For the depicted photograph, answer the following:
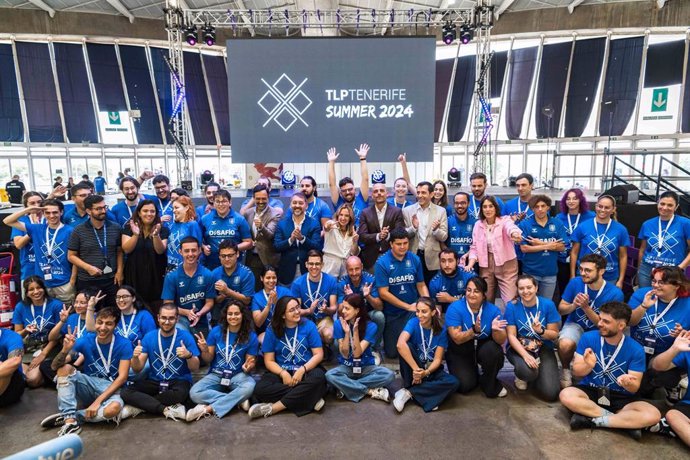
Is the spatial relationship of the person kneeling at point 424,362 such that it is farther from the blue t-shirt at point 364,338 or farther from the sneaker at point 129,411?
the sneaker at point 129,411

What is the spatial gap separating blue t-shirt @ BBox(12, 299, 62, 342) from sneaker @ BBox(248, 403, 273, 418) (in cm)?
213

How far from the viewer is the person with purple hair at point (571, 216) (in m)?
4.10

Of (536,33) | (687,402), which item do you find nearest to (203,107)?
(536,33)

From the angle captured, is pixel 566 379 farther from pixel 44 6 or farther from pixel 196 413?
pixel 44 6

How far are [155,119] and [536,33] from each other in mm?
13721

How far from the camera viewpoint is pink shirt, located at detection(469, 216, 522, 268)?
3.77m

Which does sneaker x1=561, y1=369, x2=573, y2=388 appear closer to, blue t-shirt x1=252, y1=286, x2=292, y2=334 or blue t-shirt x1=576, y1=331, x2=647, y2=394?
blue t-shirt x1=576, y1=331, x2=647, y2=394

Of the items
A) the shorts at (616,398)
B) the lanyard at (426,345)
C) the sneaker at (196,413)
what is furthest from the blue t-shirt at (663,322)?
the sneaker at (196,413)

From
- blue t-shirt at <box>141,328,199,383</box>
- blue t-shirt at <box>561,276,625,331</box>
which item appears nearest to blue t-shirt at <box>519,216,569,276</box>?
blue t-shirt at <box>561,276,625,331</box>

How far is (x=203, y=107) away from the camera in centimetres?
1531

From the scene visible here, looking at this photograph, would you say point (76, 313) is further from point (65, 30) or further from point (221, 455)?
point (65, 30)

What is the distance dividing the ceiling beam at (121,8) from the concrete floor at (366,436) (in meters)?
14.2

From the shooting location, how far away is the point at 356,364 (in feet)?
10.8

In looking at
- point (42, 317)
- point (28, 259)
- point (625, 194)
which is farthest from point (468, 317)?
point (28, 259)
